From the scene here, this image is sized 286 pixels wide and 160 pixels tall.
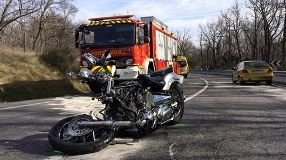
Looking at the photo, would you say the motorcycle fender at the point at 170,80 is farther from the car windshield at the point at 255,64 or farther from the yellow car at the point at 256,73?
the car windshield at the point at 255,64

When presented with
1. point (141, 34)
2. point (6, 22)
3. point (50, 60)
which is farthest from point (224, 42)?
point (141, 34)

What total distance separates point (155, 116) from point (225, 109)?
182 inches

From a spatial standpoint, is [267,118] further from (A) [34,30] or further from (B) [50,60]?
(A) [34,30]

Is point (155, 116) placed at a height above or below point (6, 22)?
below

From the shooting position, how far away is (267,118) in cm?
1023

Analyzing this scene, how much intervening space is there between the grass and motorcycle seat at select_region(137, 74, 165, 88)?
49.3 ft

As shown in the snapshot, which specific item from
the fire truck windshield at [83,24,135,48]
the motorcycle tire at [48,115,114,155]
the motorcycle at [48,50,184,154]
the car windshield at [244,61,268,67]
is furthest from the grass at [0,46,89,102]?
the motorcycle tire at [48,115,114,155]

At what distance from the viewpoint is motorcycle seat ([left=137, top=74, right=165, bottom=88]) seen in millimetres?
8297

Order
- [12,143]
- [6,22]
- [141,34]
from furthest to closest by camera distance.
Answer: [6,22] < [141,34] < [12,143]

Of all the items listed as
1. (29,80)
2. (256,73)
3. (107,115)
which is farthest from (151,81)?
(29,80)

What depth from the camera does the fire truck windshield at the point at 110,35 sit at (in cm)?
1695

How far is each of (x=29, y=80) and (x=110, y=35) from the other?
15032 millimetres

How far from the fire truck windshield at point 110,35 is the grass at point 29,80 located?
7.32m

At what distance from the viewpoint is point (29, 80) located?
101 feet
